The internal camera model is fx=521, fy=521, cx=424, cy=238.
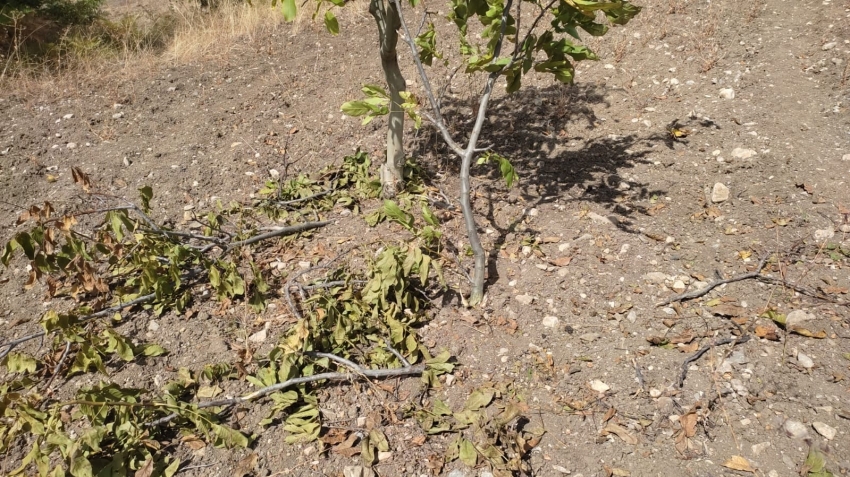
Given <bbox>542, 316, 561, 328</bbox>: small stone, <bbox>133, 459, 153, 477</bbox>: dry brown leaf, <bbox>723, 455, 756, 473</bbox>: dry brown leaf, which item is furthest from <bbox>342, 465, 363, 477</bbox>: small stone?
<bbox>723, 455, 756, 473</bbox>: dry brown leaf

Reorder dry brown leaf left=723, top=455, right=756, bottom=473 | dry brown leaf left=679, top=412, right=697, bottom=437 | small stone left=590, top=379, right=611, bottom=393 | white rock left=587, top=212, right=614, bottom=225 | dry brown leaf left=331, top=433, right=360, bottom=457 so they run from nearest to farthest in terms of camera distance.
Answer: dry brown leaf left=723, top=455, right=756, bottom=473 → dry brown leaf left=679, top=412, right=697, bottom=437 → dry brown leaf left=331, top=433, right=360, bottom=457 → small stone left=590, top=379, right=611, bottom=393 → white rock left=587, top=212, right=614, bottom=225

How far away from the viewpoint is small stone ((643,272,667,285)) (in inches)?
109

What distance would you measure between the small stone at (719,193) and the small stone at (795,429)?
5.21ft

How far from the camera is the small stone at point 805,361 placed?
2.23 m

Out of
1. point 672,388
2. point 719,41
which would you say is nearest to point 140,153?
point 672,388

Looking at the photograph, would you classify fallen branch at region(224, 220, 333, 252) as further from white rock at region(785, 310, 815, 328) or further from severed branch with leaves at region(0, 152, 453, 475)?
white rock at region(785, 310, 815, 328)

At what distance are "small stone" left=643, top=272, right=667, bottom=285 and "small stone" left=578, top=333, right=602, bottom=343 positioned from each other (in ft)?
1.60

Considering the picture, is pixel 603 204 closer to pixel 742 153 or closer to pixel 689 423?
pixel 742 153

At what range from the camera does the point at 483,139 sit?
167 inches

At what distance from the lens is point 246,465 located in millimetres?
2186

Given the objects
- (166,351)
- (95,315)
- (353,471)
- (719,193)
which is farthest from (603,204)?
(95,315)

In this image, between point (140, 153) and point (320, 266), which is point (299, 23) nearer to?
point (140, 153)

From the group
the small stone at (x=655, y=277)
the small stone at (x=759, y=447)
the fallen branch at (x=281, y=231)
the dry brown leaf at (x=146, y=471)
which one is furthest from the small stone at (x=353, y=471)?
the small stone at (x=655, y=277)

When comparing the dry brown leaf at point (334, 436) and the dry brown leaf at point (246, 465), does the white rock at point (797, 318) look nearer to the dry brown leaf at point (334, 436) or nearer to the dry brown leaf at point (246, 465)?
the dry brown leaf at point (334, 436)
